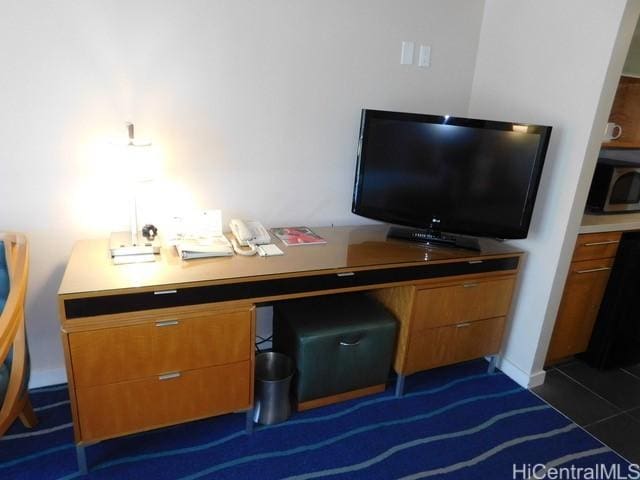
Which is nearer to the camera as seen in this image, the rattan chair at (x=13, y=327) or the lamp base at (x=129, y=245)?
the rattan chair at (x=13, y=327)

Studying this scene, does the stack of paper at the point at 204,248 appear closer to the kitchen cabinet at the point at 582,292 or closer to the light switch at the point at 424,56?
the light switch at the point at 424,56

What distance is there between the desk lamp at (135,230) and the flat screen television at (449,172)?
3.30 feet

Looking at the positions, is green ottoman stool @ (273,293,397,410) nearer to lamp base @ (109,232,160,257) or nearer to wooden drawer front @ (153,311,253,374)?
wooden drawer front @ (153,311,253,374)

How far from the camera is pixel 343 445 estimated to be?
188 cm

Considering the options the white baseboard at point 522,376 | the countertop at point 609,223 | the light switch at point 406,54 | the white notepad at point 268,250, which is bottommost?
the white baseboard at point 522,376

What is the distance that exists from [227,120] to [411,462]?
5.59ft

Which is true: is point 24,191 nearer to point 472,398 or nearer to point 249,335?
point 249,335

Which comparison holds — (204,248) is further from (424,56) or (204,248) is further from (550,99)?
(550,99)

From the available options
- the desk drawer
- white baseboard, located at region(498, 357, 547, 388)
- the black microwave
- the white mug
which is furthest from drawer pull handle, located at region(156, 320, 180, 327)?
the white mug

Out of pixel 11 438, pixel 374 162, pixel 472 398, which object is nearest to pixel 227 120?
pixel 374 162

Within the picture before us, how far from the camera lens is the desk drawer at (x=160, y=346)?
1504mm

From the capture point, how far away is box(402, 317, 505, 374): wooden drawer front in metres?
2.15

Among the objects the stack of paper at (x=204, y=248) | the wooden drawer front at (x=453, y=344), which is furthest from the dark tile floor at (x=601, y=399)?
the stack of paper at (x=204, y=248)

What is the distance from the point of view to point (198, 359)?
1.67m
